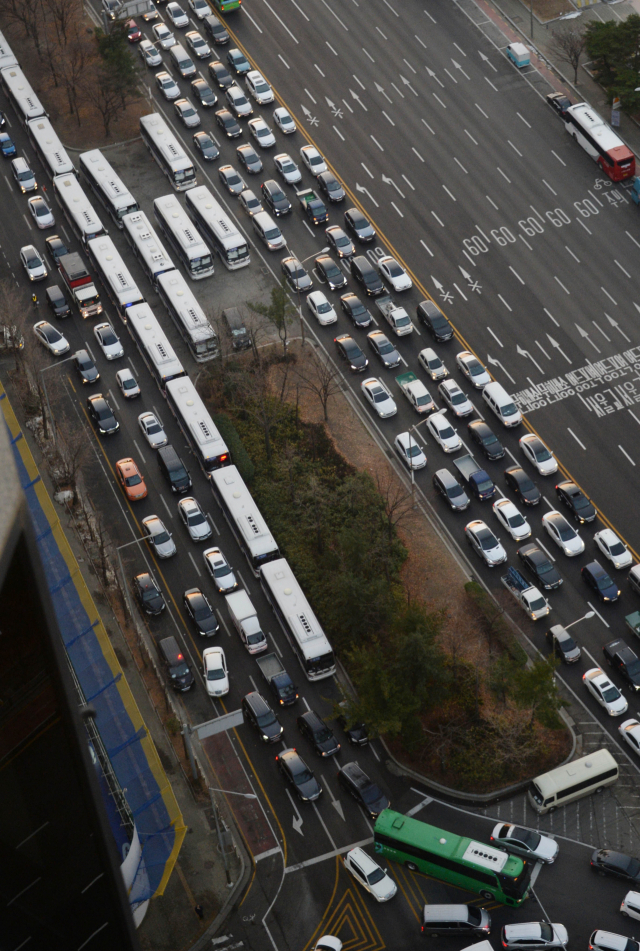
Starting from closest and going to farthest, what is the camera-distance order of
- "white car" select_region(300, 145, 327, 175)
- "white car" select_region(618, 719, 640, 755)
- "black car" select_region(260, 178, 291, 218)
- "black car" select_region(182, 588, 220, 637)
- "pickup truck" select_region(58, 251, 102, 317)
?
"white car" select_region(618, 719, 640, 755) < "black car" select_region(182, 588, 220, 637) < "pickup truck" select_region(58, 251, 102, 317) < "black car" select_region(260, 178, 291, 218) < "white car" select_region(300, 145, 327, 175)

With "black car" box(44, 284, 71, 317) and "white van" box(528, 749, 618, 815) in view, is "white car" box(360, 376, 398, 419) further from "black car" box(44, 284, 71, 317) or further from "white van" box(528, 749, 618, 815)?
"white van" box(528, 749, 618, 815)

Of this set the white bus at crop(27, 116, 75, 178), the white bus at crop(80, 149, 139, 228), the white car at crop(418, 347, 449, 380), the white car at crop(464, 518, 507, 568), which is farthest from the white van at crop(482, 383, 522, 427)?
the white bus at crop(27, 116, 75, 178)

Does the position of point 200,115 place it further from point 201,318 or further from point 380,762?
point 380,762

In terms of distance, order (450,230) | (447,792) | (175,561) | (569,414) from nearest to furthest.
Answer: (447,792) < (175,561) < (569,414) < (450,230)

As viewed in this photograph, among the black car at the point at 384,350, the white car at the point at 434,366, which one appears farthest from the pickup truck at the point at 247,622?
the white car at the point at 434,366

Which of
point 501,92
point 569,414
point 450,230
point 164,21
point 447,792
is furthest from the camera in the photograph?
point 164,21

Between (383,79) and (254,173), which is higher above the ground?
(383,79)

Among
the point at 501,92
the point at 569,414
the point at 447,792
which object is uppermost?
the point at 501,92

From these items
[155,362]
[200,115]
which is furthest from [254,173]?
[155,362]
